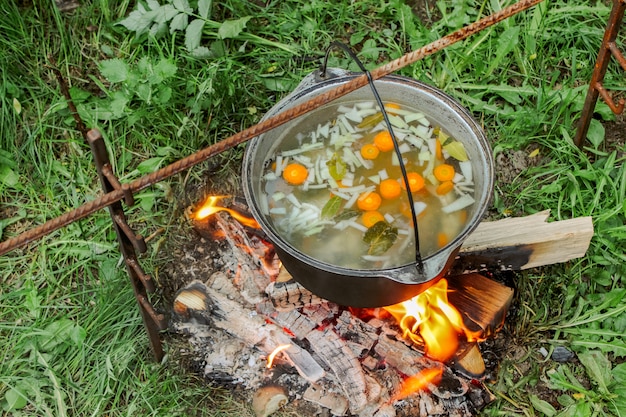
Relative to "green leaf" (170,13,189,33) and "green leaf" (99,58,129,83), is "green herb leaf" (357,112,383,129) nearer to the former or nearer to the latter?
"green leaf" (99,58,129,83)

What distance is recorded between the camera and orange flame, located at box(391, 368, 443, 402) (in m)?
3.24

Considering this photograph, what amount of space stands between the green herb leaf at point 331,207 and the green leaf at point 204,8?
6.07 ft

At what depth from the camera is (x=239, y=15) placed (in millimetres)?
4492

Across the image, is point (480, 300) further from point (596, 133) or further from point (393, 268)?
point (596, 133)

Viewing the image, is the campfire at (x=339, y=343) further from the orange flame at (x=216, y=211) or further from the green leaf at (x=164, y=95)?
the green leaf at (x=164, y=95)

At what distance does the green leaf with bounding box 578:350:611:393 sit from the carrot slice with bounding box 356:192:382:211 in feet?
4.33

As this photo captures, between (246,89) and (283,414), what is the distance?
1.99 metres

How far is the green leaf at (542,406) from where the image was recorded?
3.23 meters

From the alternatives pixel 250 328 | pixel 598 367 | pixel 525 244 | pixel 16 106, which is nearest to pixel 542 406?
pixel 598 367

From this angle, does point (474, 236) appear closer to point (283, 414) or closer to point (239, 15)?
point (283, 414)

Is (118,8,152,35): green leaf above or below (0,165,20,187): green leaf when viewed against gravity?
above

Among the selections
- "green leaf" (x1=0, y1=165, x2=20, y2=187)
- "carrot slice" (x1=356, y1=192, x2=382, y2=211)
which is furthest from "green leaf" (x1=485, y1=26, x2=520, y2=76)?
"green leaf" (x1=0, y1=165, x2=20, y2=187)

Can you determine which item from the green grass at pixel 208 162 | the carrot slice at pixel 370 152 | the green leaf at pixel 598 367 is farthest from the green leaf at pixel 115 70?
the green leaf at pixel 598 367

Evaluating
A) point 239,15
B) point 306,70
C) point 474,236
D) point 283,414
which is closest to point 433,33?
point 306,70
